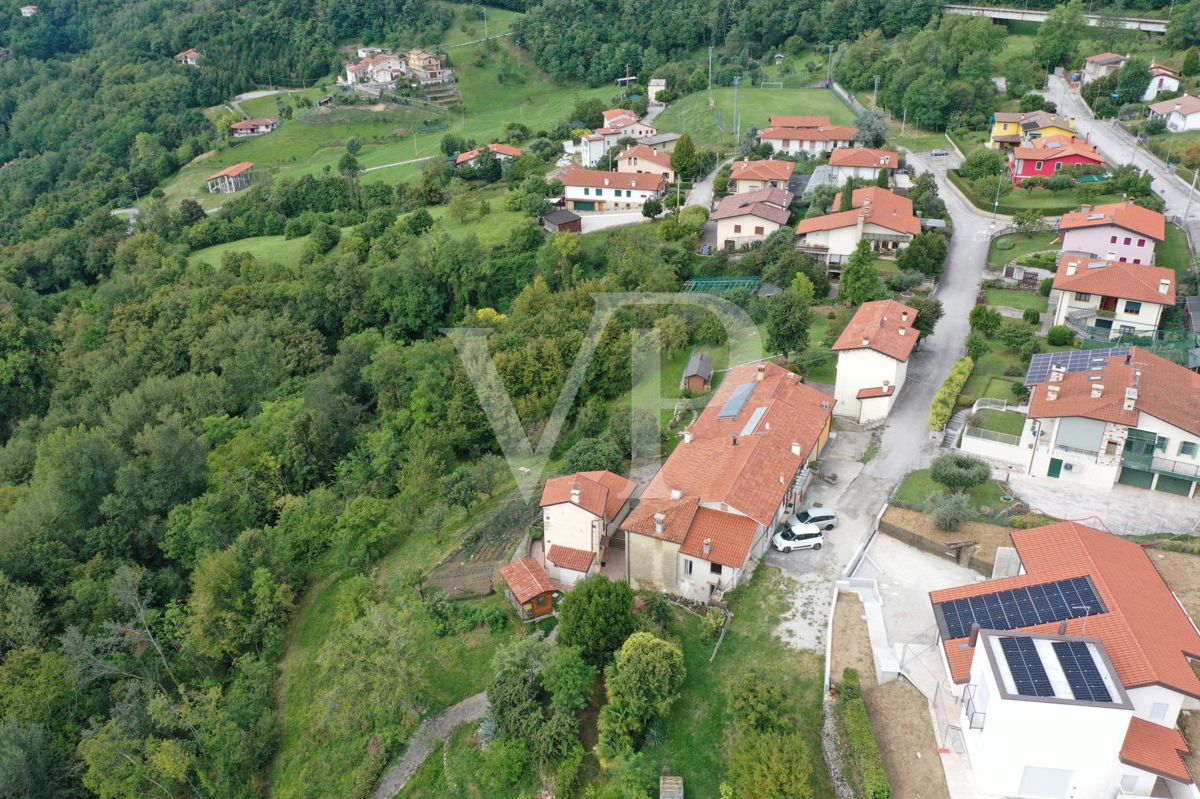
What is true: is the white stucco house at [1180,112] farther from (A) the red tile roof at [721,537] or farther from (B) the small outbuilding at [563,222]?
(A) the red tile roof at [721,537]

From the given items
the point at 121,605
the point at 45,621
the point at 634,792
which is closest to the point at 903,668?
the point at 634,792

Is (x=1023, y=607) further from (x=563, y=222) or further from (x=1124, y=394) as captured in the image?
(x=563, y=222)

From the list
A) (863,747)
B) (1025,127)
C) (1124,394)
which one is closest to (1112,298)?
(1124,394)

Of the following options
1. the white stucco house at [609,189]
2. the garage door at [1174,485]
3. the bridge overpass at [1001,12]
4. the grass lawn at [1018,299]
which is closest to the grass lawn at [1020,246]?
the grass lawn at [1018,299]

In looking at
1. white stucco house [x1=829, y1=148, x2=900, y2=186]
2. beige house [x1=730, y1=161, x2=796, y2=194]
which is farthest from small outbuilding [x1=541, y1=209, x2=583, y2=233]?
white stucco house [x1=829, y1=148, x2=900, y2=186]

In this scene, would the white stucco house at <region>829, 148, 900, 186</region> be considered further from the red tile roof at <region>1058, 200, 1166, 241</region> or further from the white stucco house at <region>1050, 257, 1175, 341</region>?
the white stucco house at <region>1050, 257, 1175, 341</region>

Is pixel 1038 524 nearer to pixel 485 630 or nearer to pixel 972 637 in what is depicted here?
pixel 972 637
